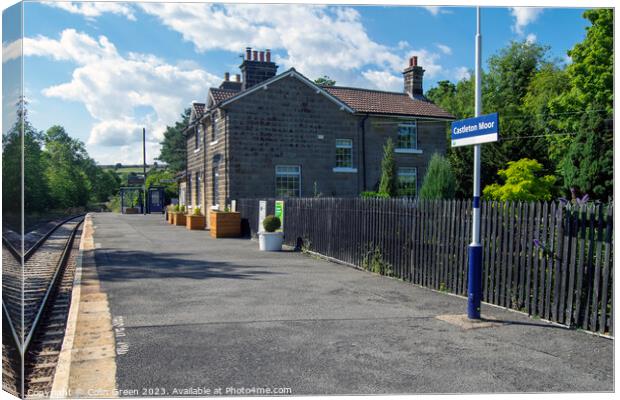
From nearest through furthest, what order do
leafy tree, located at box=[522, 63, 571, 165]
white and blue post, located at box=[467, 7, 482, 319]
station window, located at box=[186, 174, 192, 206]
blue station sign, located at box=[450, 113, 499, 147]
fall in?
1. blue station sign, located at box=[450, 113, 499, 147]
2. white and blue post, located at box=[467, 7, 482, 319]
3. station window, located at box=[186, 174, 192, 206]
4. leafy tree, located at box=[522, 63, 571, 165]

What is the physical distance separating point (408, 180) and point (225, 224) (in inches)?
425

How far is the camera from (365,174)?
2619 centimetres

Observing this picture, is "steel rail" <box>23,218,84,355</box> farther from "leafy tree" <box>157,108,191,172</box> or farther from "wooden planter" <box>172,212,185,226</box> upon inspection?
"leafy tree" <box>157,108,191,172</box>

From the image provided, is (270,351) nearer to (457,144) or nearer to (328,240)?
(457,144)

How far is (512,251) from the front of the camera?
25.1 ft

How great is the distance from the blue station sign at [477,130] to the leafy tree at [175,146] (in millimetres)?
72096

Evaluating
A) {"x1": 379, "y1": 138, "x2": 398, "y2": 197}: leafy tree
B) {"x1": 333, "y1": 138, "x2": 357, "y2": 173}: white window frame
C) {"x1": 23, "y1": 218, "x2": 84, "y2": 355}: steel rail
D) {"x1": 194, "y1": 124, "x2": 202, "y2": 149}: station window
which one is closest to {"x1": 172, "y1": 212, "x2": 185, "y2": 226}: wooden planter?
{"x1": 194, "y1": 124, "x2": 202, "y2": 149}: station window

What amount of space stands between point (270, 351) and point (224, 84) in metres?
25.3

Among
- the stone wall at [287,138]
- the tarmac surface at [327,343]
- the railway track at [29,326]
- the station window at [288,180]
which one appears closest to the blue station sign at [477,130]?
the tarmac surface at [327,343]

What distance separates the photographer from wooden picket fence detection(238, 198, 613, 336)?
644cm

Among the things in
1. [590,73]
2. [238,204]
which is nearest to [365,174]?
[238,204]

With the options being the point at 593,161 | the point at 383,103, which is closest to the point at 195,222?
the point at 383,103

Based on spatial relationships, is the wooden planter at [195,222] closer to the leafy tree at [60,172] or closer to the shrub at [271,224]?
the leafy tree at [60,172]

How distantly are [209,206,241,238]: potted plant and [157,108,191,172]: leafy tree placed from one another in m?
57.3
